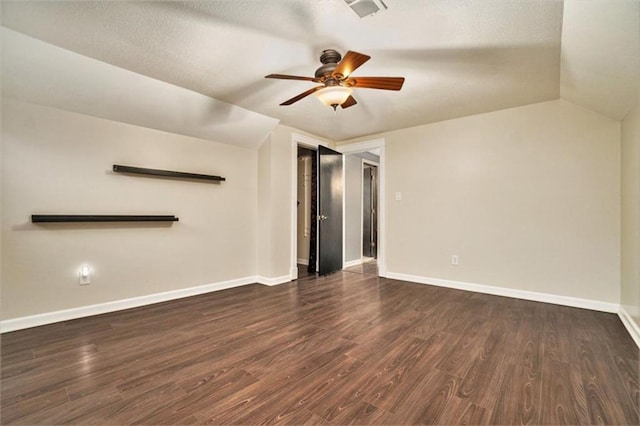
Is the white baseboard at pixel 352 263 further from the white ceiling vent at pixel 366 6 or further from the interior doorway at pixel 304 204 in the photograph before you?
the white ceiling vent at pixel 366 6

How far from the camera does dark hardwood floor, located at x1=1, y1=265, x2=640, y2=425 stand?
1.46 metres

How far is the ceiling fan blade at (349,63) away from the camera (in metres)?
1.88

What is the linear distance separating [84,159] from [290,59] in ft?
7.49

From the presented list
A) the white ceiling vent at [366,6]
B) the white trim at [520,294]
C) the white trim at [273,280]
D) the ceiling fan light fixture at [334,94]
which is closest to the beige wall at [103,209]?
the white trim at [273,280]

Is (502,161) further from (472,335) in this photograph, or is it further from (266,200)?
(266,200)

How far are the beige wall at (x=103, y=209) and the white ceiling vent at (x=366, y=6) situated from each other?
103 inches

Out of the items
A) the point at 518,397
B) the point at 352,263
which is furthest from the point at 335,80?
the point at 352,263

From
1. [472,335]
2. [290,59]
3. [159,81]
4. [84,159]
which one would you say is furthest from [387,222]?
[84,159]

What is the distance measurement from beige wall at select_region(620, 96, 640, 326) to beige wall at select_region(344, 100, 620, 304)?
0.61 feet

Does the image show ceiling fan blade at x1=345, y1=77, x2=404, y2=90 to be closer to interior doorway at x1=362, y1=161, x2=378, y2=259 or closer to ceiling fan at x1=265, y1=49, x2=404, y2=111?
ceiling fan at x1=265, y1=49, x2=404, y2=111

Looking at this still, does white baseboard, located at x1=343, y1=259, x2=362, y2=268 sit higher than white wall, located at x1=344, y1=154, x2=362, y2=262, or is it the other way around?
white wall, located at x1=344, y1=154, x2=362, y2=262

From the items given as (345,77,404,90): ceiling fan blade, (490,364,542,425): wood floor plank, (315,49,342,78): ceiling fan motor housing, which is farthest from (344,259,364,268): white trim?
(315,49,342,78): ceiling fan motor housing

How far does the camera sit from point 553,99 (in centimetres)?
318

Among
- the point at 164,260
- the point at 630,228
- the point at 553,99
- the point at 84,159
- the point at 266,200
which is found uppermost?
the point at 553,99
